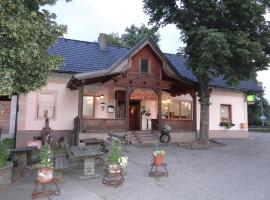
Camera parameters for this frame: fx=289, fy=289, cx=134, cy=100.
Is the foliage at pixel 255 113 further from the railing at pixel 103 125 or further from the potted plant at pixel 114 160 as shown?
the potted plant at pixel 114 160

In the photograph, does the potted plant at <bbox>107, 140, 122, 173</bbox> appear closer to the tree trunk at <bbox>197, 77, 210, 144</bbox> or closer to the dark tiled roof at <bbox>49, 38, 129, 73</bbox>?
the tree trunk at <bbox>197, 77, 210, 144</bbox>

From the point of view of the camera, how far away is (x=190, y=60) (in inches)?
646

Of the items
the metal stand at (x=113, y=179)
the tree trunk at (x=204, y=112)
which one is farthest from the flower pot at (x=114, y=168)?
the tree trunk at (x=204, y=112)

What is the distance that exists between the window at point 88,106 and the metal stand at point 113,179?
33.4ft

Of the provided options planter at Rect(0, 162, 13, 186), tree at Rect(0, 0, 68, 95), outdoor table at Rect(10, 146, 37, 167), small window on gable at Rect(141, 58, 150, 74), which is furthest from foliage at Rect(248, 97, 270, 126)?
planter at Rect(0, 162, 13, 186)

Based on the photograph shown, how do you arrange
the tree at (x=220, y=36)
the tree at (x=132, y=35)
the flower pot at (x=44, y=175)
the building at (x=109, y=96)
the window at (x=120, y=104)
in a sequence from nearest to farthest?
the flower pot at (x=44, y=175)
the tree at (x=220, y=36)
the building at (x=109, y=96)
the window at (x=120, y=104)
the tree at (x=132, y=35)

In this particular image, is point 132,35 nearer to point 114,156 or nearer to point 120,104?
point 120,104

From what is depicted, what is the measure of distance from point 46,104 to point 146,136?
619 centimetres

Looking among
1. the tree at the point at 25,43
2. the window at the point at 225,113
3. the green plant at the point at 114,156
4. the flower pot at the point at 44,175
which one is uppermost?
the tree at the point at 25,43

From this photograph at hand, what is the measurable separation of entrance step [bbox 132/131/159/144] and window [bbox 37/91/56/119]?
16.4ft

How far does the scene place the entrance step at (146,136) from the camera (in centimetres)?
1694

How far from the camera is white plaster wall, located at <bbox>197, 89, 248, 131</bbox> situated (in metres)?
22.3

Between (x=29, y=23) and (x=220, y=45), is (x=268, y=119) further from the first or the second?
(x=29, y=23)

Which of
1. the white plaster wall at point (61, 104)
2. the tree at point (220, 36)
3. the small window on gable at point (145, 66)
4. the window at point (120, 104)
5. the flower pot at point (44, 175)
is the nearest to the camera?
the flower pot at point (44, 175)
